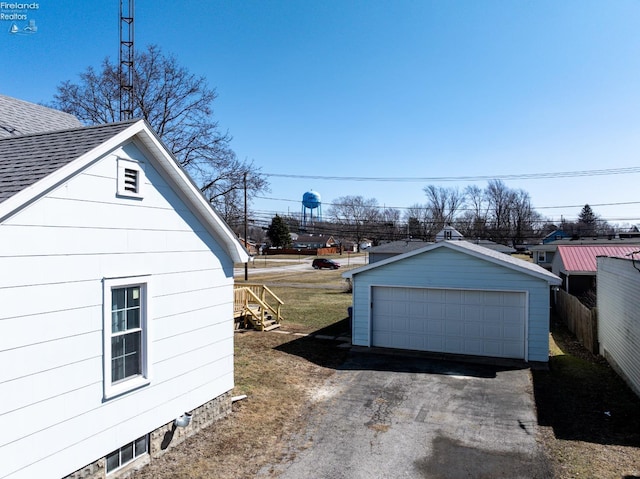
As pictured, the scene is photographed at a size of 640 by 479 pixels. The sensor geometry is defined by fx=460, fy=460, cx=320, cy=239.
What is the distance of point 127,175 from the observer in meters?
6.72

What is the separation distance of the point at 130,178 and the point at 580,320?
17.0 m

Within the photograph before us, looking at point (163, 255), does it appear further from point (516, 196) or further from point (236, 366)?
point (516, 196)

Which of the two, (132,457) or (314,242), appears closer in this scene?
(132,457)

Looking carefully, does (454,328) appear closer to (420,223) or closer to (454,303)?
(454,303)

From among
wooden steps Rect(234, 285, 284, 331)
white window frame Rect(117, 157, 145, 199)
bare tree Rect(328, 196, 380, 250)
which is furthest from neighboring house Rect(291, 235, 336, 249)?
white window frame Rect(117, 157, 145, 199)

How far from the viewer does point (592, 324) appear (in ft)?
51.1

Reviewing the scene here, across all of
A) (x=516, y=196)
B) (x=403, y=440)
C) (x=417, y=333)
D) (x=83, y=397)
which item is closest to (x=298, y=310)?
(x=417, y=333)

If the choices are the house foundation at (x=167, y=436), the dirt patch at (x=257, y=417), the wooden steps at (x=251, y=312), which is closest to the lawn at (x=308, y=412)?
the dirt patch at (x=257, y=417)

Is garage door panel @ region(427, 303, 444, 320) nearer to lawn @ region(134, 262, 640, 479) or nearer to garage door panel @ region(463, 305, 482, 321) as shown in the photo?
garage door panel @ region(463, 305, 482, 321)

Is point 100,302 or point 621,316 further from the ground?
point 100,302

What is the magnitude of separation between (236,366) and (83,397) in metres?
6.58

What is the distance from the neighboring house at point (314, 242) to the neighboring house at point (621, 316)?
91.3 m

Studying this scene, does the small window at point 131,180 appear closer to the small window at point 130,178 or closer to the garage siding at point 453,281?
the small window at point 130,178

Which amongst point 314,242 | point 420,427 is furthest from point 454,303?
point 314,242
